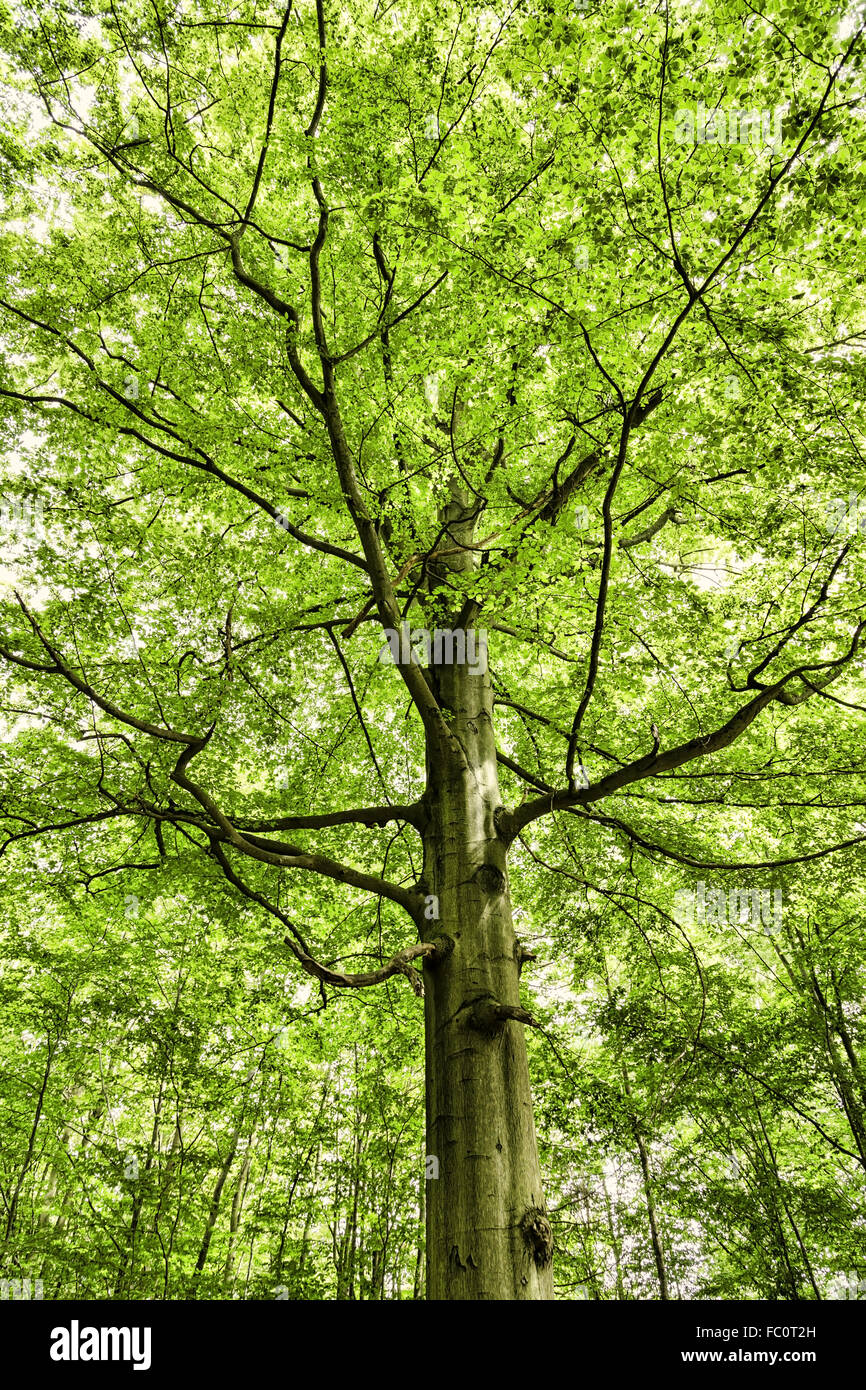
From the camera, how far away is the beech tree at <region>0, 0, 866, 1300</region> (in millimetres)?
2699

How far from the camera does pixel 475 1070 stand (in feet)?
9.09

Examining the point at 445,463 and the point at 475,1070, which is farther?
the point at 445,463

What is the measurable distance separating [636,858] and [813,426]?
3.29 meters

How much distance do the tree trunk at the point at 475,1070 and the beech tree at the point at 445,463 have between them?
15 mm

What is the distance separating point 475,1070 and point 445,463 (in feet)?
11.4

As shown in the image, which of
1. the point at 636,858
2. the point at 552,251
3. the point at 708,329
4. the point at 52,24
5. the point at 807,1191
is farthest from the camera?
the point at 807,1191

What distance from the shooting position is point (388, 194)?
304cm

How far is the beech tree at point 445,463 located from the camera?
2.70 metres

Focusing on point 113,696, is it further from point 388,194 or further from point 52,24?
point 52,24

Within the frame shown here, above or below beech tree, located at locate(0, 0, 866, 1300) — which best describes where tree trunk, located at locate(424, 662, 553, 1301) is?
below

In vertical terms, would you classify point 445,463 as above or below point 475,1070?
above

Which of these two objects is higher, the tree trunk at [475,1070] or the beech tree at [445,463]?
the beech tree at [445,463]

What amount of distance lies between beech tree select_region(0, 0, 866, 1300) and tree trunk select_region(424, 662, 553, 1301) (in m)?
0.01
